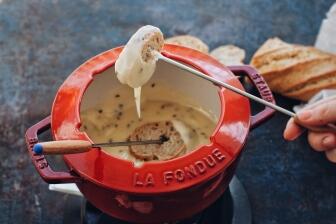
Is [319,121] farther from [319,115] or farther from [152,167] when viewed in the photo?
[152,167]

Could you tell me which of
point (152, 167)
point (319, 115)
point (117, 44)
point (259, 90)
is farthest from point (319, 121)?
point (117, 44)

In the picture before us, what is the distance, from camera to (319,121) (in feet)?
3.47

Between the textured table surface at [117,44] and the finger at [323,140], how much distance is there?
1.37 ft

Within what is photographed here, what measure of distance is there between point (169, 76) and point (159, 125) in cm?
13

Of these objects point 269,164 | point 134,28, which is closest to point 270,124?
point 269,164

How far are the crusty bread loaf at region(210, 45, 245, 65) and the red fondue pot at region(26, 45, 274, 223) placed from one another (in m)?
0.60

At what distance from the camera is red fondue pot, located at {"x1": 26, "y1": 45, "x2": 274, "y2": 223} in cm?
99

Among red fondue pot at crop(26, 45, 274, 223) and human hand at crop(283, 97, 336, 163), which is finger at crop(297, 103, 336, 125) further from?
red fondue pot at crop(26, 45, 274, 223)

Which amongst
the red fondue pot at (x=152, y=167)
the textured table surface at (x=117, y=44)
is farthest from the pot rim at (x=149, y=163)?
the textured table surface at (x=117, y=44)

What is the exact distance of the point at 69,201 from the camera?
1448 mm

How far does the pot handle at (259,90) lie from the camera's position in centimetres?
113

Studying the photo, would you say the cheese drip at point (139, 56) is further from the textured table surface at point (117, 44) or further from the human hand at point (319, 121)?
the textured table surface at point (117, 44)

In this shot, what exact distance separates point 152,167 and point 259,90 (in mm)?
352

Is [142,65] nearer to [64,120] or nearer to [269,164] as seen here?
[64,120]
